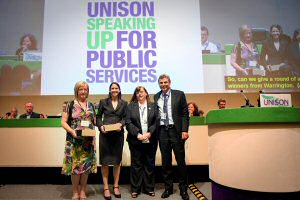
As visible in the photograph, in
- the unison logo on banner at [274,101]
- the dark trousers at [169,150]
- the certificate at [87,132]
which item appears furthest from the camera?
the dark trousers at [169,150]

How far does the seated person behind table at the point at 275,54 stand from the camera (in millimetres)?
4621

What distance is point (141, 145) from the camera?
2.74m

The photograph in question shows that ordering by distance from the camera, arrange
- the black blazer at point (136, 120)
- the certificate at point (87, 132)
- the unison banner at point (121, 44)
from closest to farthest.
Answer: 1. the certificate at point (87, 132)
2. the black blazer at point (136, 120)
3. the unison banner at point (121, 44)

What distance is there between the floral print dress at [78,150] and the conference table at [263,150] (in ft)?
4.46

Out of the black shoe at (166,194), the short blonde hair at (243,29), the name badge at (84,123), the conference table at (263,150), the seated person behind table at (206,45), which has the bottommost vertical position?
the black shoe at (166,194)

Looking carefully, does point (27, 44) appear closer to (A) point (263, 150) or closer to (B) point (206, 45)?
(B) point (206, 45)

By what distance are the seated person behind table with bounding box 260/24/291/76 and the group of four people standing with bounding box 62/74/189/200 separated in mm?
2767

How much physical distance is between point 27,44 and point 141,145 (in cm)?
332

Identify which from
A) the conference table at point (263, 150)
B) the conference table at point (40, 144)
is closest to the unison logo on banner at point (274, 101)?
the conference table at point (263, 150)

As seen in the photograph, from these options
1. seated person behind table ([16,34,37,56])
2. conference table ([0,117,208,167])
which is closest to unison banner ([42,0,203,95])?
seated person behind table ([16,34,37,56])

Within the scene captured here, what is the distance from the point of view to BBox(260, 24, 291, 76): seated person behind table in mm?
4621

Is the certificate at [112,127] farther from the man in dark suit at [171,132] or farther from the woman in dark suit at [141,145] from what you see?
the man in dark suit at [171,132]

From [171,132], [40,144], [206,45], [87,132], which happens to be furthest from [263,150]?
[206,45]

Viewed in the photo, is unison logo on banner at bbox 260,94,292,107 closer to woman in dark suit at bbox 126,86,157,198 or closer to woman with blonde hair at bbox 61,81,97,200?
woman in dark suit at bbox 126,86,157,198
